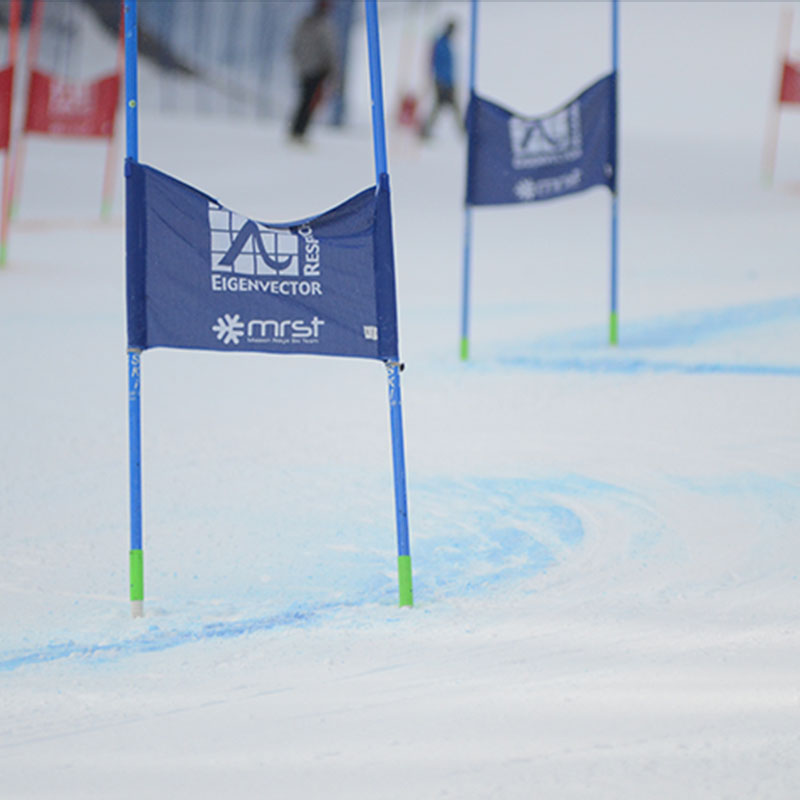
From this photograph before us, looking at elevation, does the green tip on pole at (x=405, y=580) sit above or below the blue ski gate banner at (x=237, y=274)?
below

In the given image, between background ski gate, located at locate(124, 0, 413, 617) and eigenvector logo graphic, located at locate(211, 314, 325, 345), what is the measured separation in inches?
8.3

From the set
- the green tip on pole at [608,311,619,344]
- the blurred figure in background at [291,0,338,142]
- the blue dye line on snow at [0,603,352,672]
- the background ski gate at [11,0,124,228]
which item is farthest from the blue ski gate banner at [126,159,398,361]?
the blurred figure in background at [291,0,338,142]

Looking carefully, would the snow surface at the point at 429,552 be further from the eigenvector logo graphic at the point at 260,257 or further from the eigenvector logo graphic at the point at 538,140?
the eigenvector logo graphic at the point at 538,140

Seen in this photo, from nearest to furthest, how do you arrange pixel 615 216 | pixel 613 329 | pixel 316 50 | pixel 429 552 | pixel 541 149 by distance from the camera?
pixel 429 552 → pixel 541 149 → pixel 615 216 → pixel 613 329 → pixel 316 50

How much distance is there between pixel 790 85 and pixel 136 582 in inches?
466

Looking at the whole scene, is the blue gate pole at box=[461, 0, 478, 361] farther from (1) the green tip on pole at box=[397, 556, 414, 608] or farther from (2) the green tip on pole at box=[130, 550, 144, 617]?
(2) the green tip on pole at box=[130, 550, 144, 617]

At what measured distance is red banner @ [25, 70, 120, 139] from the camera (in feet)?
34.2

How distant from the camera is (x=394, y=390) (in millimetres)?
3627

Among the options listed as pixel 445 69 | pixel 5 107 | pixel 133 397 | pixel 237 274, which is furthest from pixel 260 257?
pixel 445 69

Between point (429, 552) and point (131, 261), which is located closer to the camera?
point (131, 261)

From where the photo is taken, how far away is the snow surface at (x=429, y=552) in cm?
272

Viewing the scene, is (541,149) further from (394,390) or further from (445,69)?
(445,69)

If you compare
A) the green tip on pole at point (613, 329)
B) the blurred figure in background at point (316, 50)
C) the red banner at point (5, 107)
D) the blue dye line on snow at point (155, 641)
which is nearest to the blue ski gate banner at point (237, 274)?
the blue dye line on snow at point (155, 641)

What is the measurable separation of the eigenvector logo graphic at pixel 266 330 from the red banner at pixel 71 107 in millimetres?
7537
